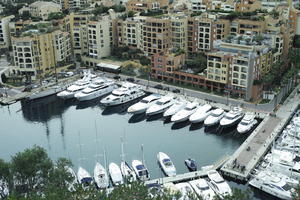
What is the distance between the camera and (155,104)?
61.9m

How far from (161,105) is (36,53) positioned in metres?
28.7

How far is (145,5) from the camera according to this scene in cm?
9900

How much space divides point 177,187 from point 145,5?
66.9 metres

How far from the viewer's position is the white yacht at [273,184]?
4019 cm

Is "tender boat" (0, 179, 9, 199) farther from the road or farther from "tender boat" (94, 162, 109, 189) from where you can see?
the road

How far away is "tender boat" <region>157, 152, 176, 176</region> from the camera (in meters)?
44.6

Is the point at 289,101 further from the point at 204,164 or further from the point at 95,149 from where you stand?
the point at 95,149

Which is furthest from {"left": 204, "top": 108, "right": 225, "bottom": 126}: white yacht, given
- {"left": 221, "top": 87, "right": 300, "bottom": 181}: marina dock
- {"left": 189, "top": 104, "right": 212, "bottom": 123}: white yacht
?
{"left": 221, "top": 87, "right": 300, "bottom": 181}: marina dock

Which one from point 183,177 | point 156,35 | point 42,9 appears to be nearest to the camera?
point 183,177

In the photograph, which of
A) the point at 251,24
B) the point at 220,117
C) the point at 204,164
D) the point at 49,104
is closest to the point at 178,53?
the point at 251,24

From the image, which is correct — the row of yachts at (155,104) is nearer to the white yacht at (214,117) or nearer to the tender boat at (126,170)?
the white yacht at (214,117)

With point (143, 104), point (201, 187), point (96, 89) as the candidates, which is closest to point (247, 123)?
point (143, 104)

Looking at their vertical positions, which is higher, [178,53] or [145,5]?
[145,5]

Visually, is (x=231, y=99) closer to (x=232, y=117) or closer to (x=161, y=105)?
(x=232, y=117)
